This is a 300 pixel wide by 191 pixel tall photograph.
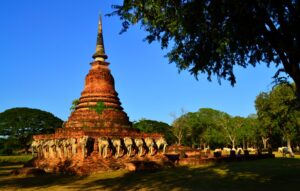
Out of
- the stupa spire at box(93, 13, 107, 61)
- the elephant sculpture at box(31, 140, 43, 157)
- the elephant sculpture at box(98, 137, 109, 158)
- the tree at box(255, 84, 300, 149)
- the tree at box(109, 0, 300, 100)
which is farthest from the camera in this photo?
the tree at box(255, 84, 300, 149)

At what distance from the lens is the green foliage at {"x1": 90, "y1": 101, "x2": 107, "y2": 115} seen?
2802cm

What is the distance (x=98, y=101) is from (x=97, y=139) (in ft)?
17.1

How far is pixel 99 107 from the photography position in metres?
28.3

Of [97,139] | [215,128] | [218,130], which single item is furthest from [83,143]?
[215,128]

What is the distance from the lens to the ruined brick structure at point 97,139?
77.3 feet

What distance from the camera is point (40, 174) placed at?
73.2 ft

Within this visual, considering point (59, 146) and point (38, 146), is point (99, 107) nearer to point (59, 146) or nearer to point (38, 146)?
point (59, 146)

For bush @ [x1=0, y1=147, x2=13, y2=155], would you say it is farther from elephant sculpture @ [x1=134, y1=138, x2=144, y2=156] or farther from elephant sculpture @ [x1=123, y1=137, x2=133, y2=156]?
elephant sculpture @ [x1=123, y1=137, x2=133, y2=156]

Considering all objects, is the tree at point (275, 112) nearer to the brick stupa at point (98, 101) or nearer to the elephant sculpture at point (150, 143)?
the elephant sculpture at point (150, 143)

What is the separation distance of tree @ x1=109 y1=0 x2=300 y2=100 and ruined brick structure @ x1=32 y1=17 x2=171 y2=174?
13.4m

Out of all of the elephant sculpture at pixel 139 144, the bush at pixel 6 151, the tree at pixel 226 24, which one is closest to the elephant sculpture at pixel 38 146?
the elephant sculpture at pixel 139 144

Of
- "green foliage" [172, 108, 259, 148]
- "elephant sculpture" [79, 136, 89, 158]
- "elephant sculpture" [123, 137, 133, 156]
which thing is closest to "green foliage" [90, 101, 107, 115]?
"elephant sculpture" [123, 137, 133, 156]

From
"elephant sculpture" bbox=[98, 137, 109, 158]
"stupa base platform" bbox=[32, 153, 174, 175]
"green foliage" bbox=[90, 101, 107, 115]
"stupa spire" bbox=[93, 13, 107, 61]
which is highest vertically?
"stupa spire" bbox=[93, 13, 107, 61]

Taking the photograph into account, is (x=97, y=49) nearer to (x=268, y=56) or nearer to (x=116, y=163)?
(x=116, y=163)
